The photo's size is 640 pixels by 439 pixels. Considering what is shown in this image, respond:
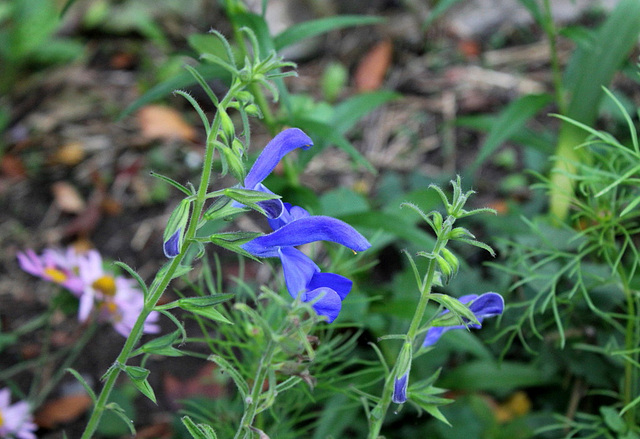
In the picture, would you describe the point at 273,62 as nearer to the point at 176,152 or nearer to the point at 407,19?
the point at 176,152

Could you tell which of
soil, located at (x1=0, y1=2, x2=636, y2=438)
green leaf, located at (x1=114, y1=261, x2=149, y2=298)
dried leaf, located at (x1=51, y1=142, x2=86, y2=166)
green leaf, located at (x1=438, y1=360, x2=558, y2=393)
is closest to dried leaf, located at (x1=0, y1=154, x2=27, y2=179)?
soil, located at (x1=0, y1=2, x2=636, y2=438)

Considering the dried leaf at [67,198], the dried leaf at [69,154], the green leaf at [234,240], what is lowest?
the dried leaf at [67,198]

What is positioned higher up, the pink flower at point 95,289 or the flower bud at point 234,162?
the flower bud at point 234,162

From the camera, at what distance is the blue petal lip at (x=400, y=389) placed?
1204 millimetres

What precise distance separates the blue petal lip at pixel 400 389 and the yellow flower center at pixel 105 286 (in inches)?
47.1

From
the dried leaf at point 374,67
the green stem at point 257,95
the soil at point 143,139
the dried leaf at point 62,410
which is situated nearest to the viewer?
the green stem at point 257,95

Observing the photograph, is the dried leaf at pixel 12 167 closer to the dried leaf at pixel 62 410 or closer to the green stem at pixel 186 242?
the dried leaf at pixel 62 410

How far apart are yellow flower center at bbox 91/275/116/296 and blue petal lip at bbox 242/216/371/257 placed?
114cm

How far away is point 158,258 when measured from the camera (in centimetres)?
319

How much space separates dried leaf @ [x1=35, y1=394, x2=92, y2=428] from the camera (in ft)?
8.05

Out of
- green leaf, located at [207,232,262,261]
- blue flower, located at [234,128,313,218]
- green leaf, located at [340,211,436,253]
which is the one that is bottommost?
green leaf, located at [340,211,436,253]

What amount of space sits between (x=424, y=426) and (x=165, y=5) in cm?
310

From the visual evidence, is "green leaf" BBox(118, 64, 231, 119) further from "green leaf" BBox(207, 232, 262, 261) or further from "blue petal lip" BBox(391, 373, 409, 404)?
"blue petal lip" BBox(391, 373, 409, 404)

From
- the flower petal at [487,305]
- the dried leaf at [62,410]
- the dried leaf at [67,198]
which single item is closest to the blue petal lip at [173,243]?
the flower petal at [487,305]
